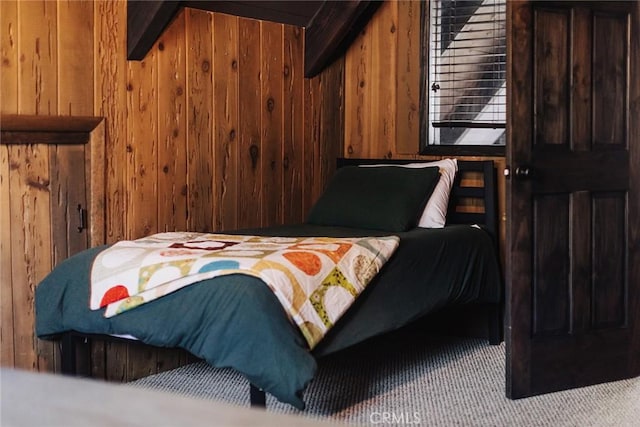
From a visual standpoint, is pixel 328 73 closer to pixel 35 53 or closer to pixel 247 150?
pixel 247 150

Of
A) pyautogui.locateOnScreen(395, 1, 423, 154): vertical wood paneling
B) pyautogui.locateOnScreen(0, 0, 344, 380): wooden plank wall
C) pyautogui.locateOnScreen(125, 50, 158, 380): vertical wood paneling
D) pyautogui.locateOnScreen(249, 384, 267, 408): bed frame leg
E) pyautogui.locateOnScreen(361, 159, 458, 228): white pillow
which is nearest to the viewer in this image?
pyautogui.locateOnScreen(249, 384, 267, 408): bed frame leg

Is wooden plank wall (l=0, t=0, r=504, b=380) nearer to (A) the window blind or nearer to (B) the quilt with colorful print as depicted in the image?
(A) the window blind

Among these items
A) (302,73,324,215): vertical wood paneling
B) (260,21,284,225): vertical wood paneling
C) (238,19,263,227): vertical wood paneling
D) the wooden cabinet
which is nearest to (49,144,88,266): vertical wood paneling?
the wooden cabinet

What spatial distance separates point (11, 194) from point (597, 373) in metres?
2.46

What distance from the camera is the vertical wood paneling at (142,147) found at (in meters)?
4.09

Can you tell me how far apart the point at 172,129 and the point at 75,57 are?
0.64 meters

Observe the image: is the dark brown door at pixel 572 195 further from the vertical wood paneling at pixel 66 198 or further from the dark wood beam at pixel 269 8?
the vertical wood paneling at pixel 66 198

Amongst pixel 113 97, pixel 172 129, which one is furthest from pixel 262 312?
pixel 172 129

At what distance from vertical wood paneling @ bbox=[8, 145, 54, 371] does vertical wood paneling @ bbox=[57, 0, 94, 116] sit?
238 millimetres

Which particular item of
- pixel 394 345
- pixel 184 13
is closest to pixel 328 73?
pixel 184 13

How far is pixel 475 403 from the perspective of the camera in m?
3.74

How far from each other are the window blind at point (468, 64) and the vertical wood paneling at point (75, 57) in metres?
2.02

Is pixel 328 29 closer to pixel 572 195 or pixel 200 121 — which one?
pixel 200 121

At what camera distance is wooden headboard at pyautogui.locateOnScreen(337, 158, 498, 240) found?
4.86 m
